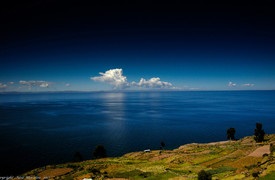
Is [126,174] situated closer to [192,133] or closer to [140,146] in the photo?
[140,146]

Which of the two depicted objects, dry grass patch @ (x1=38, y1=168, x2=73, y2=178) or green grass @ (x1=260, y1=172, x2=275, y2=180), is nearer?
green grass @ (x1=260, y1=172, x2=275, y2=180)

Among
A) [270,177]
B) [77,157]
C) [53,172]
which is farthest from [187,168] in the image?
[77,157]

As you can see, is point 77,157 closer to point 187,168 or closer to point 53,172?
point 53,172

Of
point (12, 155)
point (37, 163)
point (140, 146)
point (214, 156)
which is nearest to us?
point (214, 156)

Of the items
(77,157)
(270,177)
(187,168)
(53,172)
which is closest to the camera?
(270,177)

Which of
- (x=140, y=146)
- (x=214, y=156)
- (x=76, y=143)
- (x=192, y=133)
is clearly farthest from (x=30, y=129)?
(x=214, y=156)

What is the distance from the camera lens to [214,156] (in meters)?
77.3

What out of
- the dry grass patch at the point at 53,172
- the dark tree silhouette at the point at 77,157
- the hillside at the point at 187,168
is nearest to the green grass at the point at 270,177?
the hillside at the point at 187,168

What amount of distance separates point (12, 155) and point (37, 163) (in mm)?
24573

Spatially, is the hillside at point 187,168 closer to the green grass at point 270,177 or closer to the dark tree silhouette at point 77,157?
the green grass at point 270,177

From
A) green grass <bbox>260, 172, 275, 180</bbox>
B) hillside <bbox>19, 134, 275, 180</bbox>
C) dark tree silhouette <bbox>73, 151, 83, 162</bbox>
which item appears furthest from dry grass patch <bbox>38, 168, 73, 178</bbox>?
green grass <bbox>260, 172, 275, 180</bbox>

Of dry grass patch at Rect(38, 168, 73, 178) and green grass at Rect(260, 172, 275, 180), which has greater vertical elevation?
green grass at Rect(260, 172, 275, 180)

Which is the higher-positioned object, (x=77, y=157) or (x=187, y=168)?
(x=187, y=168)

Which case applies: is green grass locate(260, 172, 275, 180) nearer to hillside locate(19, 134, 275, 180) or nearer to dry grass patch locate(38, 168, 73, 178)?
hillside locate(19, 134, 275, 180)
